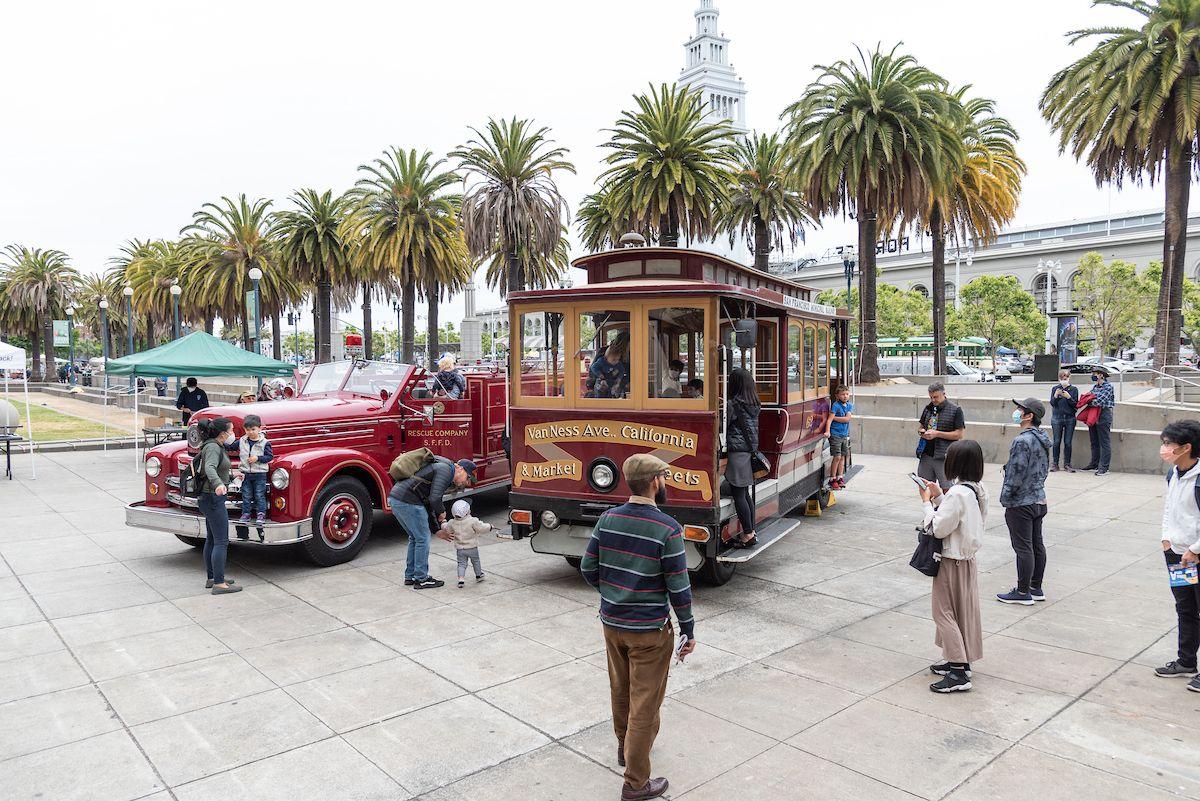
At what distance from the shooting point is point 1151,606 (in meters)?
7.00

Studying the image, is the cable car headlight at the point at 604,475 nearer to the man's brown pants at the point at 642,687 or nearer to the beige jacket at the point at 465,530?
the beige jacket at the point at 465,530

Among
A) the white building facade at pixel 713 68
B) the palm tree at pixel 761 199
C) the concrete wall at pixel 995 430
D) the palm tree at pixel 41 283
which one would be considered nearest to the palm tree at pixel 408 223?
the palm tree at pixel 761 199

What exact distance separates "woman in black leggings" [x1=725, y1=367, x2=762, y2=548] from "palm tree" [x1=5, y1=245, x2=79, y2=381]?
190ft

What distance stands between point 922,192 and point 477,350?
55.9 metres

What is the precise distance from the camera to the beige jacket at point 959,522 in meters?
5.13

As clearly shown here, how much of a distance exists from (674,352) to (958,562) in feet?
10.2

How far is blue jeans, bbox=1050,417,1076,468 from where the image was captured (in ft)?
47.0

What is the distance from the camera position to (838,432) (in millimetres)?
11633

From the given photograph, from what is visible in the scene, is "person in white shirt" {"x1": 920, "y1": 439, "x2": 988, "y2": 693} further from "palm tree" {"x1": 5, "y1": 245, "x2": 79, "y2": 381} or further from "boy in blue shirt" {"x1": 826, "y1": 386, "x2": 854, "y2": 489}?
"palm tree" {"x1": 5, "y1": 245, "x2": 79, "y2": 381}

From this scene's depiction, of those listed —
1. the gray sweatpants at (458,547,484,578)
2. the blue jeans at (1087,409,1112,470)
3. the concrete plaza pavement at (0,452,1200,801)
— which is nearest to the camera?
the concrete plaza pavement at (0,452,1200,801)

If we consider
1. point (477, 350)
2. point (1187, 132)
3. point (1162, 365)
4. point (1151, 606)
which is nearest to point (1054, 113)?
point (1187, 132)

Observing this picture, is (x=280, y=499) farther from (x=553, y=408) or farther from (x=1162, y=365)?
(x=1162, y=365)

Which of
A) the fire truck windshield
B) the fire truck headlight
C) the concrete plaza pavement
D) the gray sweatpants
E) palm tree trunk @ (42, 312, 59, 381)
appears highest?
palm tree trunk @ (42, 312, 59, 381)

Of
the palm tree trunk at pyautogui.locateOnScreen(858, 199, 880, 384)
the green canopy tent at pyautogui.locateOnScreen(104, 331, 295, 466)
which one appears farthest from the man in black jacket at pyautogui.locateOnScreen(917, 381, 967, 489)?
the palm tree trunk at pyautogui.locateOnScreen(858, 199, 880, 384)
